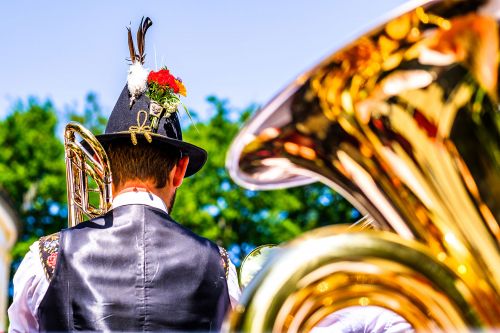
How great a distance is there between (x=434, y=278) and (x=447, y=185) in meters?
0.21

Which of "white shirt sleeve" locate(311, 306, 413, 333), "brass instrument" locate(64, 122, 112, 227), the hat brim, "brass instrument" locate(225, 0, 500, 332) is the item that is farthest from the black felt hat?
"brass instrument" locate(225, 0, 500, 332)

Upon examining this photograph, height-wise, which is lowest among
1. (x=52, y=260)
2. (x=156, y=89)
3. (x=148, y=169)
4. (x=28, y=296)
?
(x=28, y=296)

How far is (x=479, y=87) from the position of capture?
1.52 meters

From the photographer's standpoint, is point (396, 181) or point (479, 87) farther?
point (396, 181)

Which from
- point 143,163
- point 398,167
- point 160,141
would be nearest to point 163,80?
point 160,141

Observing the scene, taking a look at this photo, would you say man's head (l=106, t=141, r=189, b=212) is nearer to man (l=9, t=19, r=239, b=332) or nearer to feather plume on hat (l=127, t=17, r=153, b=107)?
man (l=9, t=19, r=239, b=332)

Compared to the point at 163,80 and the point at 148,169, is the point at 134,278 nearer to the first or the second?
the point at 148,169

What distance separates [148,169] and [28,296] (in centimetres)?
61

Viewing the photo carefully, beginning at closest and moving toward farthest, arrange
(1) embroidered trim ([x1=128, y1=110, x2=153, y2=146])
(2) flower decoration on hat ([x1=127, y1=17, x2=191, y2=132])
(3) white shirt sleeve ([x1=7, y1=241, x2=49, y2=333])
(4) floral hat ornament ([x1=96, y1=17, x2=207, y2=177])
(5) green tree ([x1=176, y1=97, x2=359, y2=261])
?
(3) white shirt sleeve ([x1=7, y1=241, x2=49, y2=333])
(1) embroidered trim ([x1=128, y1=110, x2=153, y2=146])
(4) floral hat ornament ([x1=96, y1=17, x2=207, y2=177])
(2) flower decoration on hat ([x1=127, y1=17, x2=191, y2=132])
(5) green tree ([x1=176, y1=97, x2=359, y2=261])

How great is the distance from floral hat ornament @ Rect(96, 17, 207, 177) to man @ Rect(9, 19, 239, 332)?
0.09ft

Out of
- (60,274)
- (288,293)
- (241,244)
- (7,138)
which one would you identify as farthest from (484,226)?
(7,138)

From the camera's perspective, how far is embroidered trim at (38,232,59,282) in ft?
8.48

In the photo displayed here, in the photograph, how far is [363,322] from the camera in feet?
9.14

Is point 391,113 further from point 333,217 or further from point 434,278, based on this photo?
point 333,217
